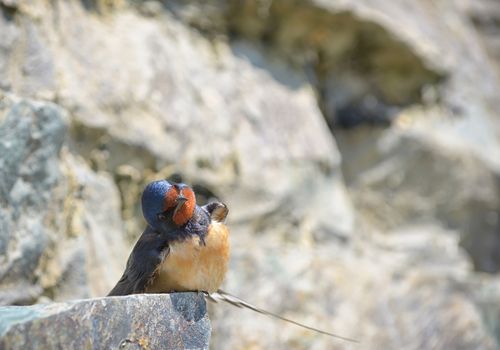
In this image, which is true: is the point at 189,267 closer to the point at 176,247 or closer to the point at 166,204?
the point at 176,247

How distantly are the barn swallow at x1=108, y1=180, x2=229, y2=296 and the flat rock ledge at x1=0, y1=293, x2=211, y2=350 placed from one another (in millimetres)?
125

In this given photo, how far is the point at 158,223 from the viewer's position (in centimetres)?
286

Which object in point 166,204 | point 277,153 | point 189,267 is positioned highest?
point 166,204

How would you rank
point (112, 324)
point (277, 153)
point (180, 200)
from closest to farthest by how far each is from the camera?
1. point (112, 324)
2. point (180, 200)
3. point (277, 153)

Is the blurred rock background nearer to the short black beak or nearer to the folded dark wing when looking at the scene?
the folded dark wing

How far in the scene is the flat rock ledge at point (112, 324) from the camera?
1989 mm

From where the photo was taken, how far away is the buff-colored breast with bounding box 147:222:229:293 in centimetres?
285

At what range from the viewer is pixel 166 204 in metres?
2.83

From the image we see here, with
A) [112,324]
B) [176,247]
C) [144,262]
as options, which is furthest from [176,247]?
[112,324]

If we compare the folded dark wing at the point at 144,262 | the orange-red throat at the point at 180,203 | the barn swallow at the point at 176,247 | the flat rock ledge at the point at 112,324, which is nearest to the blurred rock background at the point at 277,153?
the folded dark wing at the point at 144,262

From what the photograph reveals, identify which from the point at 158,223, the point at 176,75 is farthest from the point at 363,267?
the point at 158,223

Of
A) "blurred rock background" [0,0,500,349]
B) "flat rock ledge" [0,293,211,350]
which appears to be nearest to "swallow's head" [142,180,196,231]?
"flat rock ledge" [0,293,211,350]

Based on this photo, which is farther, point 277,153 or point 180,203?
point 277,153

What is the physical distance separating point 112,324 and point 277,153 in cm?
336
